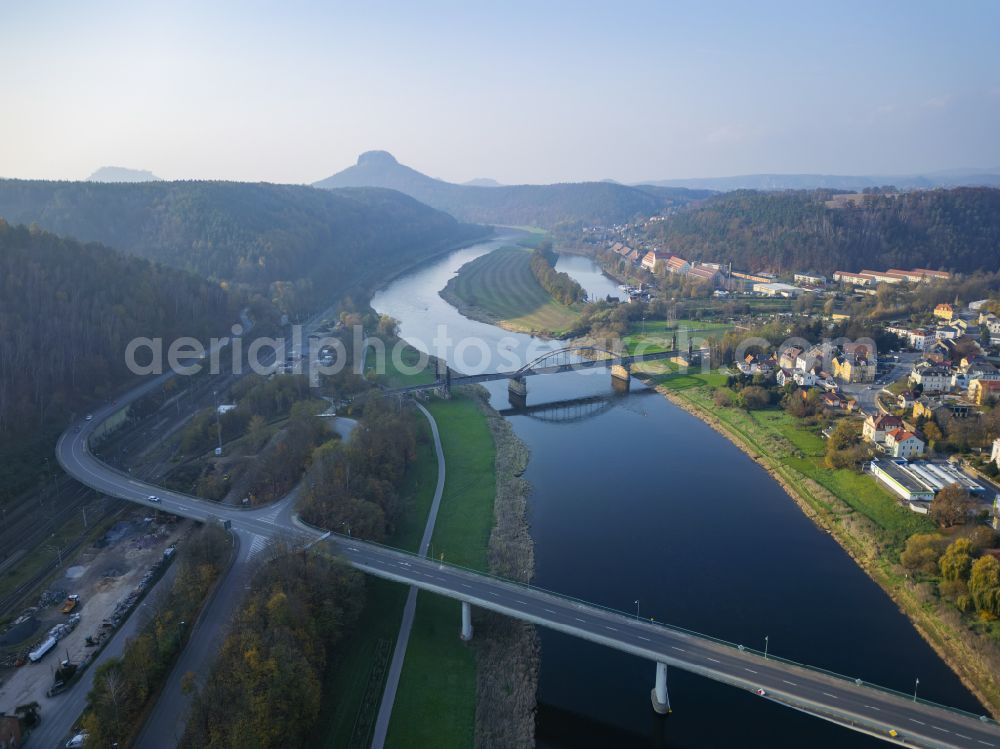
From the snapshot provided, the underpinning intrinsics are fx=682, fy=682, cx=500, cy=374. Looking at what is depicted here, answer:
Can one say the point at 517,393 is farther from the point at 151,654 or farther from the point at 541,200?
the point at 541,200

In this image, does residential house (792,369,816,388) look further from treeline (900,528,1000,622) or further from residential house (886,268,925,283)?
residential house (886,268,925,283)

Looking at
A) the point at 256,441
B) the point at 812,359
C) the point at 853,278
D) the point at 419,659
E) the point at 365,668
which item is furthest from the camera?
the point at 853,278

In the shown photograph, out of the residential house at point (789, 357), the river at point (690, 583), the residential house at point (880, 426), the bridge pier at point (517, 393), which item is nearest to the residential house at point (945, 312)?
the residential house at point (789, 357)

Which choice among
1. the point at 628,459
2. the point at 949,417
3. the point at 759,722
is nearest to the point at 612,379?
the point at 628,459

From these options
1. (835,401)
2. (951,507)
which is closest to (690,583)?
(951,507)

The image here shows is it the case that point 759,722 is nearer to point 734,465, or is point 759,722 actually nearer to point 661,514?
point 661,514

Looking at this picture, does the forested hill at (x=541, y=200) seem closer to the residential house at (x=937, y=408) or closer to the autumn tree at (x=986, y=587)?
the residential house at (x=937, y=408)

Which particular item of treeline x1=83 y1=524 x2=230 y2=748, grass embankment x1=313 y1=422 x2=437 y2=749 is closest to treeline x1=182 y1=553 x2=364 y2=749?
grass embankment x1=313 y1=422 x2=437 y2=749
